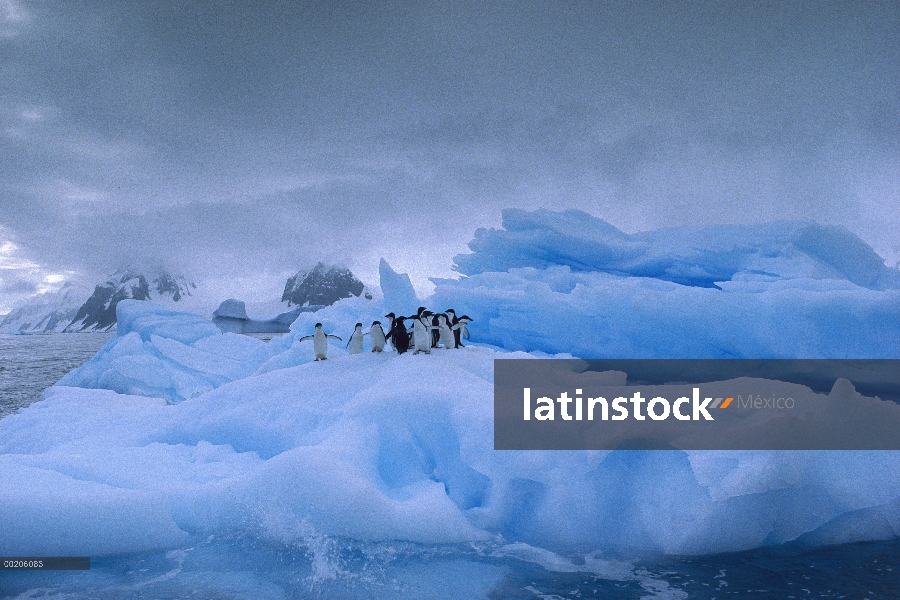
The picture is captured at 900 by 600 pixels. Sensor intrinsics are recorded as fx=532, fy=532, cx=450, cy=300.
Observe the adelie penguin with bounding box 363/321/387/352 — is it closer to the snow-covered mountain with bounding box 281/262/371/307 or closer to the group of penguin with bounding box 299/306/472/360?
the group of penguin with bounding box 299/306/472/360

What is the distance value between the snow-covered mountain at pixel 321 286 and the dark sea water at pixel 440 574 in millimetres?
168150

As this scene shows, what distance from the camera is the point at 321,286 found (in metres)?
177

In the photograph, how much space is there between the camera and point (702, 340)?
1166 cm

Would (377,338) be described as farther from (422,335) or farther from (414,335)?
(422,335)

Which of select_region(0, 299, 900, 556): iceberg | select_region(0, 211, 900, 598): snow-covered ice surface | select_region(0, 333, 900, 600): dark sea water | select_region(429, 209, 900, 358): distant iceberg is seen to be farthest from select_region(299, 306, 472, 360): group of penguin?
select_region(0, 333, 900, 600): dark sea water

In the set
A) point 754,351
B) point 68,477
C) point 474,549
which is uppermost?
point 754,351

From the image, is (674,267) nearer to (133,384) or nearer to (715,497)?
(715,497)

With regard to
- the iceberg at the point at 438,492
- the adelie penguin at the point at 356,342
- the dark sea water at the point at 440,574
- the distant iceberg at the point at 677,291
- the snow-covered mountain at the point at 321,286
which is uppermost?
the snow-covered mountain at the point at 321,286

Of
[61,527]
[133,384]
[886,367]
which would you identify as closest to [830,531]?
[61,527]

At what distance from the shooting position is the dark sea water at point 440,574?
3801 millimetres

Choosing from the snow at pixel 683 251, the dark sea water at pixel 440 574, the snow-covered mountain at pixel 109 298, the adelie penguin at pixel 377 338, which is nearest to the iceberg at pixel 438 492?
the dark sea water at pixel 440 574

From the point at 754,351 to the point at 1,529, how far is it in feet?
40.4

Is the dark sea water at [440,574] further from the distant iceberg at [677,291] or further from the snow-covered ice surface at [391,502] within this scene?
the distant iceberg at [677,291]

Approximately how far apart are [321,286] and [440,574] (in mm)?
178620
